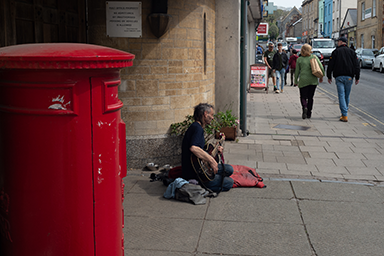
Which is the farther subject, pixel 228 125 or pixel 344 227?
pixel 228 125

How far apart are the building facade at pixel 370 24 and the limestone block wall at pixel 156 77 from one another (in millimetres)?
42230

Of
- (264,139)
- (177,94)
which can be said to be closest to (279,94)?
(264,139)

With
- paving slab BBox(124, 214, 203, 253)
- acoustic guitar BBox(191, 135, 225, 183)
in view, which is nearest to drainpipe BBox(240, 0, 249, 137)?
acoustic guitar BBox(191, 135, 225, 183)

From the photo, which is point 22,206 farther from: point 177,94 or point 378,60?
point 378,60

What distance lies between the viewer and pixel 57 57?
7.33 ft

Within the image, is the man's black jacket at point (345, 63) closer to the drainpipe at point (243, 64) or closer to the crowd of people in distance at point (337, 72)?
the crowd of people in distance at point (337, 72)

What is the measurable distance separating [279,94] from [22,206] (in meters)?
15.9

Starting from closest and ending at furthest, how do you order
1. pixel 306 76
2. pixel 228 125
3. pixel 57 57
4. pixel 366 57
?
pixel 57 57 → pixel 228 125 → pixel 306 76 → pixel 366 57

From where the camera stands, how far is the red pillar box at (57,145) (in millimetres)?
2309

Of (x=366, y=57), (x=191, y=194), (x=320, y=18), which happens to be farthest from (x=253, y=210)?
(x=320, y=18)

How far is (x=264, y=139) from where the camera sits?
345 inches

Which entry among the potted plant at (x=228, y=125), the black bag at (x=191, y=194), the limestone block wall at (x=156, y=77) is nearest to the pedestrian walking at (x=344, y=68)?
the potted plant at (x=228, y=125)

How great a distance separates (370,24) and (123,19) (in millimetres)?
47091

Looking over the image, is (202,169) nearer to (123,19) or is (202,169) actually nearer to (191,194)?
(191,194)
